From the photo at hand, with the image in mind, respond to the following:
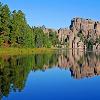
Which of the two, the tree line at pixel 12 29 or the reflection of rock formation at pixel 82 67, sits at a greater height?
the tree line at pixel 12 29

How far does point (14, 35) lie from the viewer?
93.9 m

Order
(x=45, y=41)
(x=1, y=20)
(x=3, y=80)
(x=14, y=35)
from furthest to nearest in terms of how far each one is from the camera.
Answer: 1. (x=45, y=41)
2. (x=14, y=35)
3. (x=1, y=20)
4. (x=3, y=80)

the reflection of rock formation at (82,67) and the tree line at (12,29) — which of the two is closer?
the reflection of rock formation at (82,67)

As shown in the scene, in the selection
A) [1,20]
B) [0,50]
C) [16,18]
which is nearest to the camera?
[0,50]

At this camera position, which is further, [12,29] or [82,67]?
[12,29]

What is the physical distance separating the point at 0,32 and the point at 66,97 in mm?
70418

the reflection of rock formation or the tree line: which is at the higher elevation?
the tree line

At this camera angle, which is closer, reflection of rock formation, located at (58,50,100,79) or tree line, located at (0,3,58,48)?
reflection of rock formation, located at (58,50,100,79)

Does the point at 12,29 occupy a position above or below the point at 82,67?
above

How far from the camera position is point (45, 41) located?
163250 millimetres

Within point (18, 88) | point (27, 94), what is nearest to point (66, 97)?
point (27, 94)

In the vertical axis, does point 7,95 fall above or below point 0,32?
below

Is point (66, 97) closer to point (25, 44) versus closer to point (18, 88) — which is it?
point (18, 88)

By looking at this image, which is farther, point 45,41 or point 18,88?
point 45,41
